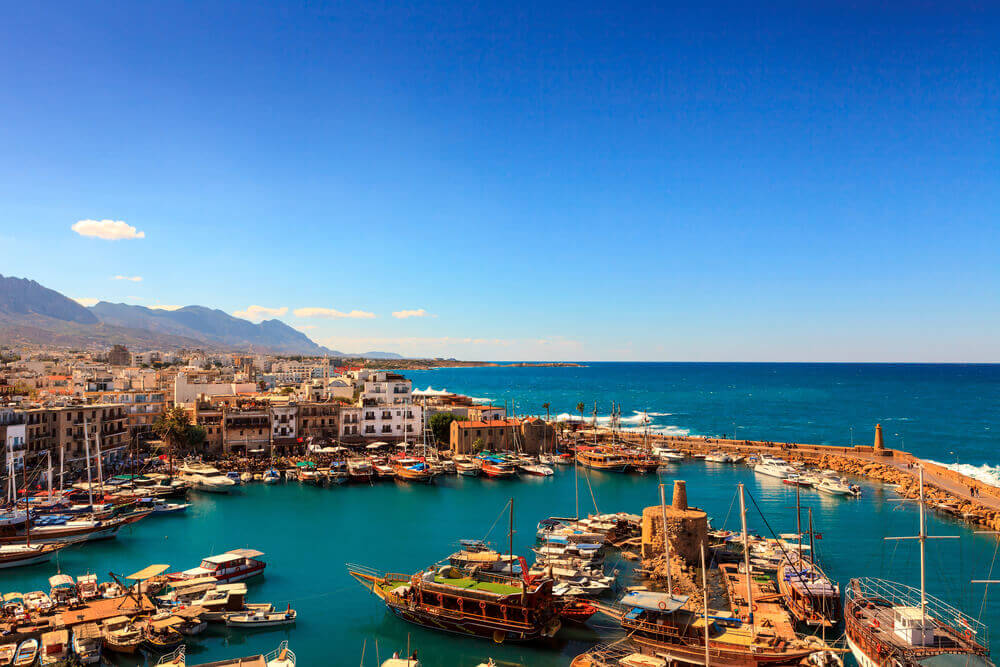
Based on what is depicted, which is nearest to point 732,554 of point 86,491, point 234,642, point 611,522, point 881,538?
point 611,522

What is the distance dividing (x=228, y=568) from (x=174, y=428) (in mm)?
37279

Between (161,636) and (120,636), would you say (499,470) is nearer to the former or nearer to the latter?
(161,636)

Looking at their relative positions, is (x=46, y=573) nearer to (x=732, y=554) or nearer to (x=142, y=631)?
(x=142, y=631)

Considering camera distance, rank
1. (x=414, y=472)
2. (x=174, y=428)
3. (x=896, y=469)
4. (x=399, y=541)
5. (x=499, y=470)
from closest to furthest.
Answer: (x=399, y=541) → (x=414, y=472) → (x=896, y=469) → (x=499, y=470) → (x=174, y=428)

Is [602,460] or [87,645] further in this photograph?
[602,460]

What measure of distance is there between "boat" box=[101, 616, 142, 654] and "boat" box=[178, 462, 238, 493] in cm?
3105

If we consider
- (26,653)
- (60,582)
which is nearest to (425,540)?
(60,582)

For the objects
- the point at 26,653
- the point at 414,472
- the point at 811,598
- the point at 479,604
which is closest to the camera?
the point at 26,653

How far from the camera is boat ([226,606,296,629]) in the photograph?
27562 millimetres

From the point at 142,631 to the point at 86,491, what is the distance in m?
30.8

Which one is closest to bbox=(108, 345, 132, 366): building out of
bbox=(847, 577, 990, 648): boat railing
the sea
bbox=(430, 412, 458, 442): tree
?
bbox=(430, 412, 458, 442): tree

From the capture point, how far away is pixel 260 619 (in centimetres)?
2780

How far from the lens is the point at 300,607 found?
30.3m

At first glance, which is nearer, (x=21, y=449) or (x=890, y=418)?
(x=21, y=449)
